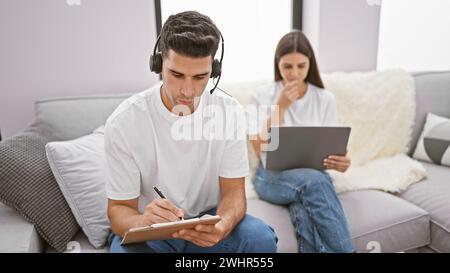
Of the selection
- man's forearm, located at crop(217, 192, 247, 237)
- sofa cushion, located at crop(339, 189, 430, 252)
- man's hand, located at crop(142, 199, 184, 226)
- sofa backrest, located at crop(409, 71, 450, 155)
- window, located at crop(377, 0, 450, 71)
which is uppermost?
window, located at crop(377, 0, 450, 71)

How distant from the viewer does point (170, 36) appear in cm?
80

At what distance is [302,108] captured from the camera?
1347 mm

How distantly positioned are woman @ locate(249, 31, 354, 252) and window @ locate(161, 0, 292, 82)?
2.0 inches

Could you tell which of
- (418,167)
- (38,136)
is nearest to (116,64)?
(38,136)

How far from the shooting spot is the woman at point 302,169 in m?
1.04

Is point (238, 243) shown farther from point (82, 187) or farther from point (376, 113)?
point (376, 113)

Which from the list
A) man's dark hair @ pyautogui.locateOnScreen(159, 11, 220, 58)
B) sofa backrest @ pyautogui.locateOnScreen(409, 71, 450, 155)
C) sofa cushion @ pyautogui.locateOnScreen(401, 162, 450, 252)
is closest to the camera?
man's dark hair @ pyautogui.locateOnScreen(159, 11, 220, 58)

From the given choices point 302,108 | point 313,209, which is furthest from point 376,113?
point 313,209

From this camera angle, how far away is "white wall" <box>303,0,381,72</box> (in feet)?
4.09

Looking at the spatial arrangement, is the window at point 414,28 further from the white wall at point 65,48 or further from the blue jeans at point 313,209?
the white wall at point 65,48

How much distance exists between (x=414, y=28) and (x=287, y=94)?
0.45 m

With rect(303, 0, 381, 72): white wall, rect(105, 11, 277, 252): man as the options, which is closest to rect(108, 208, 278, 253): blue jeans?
rect(105, 11, 277, 252): man

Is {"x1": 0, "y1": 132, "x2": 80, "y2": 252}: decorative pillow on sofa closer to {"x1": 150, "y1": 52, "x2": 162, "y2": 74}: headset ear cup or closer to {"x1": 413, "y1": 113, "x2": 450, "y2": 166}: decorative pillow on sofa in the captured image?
{"x1": 150, "y1": 52, "x2": 162, "y2": 74}: headset ear cup

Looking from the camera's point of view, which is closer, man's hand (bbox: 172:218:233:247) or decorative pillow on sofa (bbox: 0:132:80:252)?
man's hand (bbox: 172:218:233:247)
